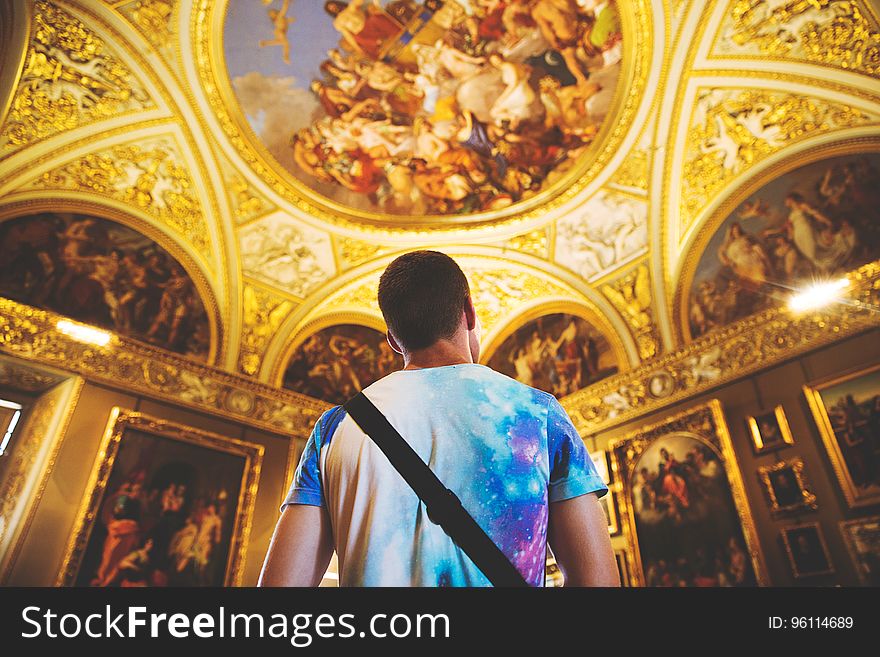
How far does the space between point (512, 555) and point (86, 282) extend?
10.6 meters

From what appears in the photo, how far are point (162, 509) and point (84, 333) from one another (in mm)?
3317

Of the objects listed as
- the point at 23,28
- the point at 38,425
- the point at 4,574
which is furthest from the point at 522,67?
the point at 4,574

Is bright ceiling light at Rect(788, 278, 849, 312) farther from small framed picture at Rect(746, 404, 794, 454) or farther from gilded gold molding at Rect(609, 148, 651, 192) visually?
gilded gold molding at Rect(609, 148, 651, 192)

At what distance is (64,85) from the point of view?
833 cm

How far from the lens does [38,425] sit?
8531mm

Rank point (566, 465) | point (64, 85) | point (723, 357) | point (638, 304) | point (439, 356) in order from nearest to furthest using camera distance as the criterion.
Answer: point (566, 465), point (439, 356), point (64, 85), point (723, 357), point (638, 304)

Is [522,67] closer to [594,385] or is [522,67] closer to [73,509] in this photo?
[594,385]

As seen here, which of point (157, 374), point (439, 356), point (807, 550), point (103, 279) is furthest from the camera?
point (157, 374)

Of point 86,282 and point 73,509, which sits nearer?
point 73,509

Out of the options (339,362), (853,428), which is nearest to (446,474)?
(853,428)

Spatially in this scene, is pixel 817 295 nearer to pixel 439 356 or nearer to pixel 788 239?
pixel 788 239

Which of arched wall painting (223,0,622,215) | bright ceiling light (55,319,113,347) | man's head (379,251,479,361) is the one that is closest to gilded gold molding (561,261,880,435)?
arched wall painting (223,0,622,215)

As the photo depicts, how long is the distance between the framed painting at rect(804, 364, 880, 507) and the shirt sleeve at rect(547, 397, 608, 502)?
7.09 metres

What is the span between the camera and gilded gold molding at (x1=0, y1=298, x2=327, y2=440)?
8414mm
